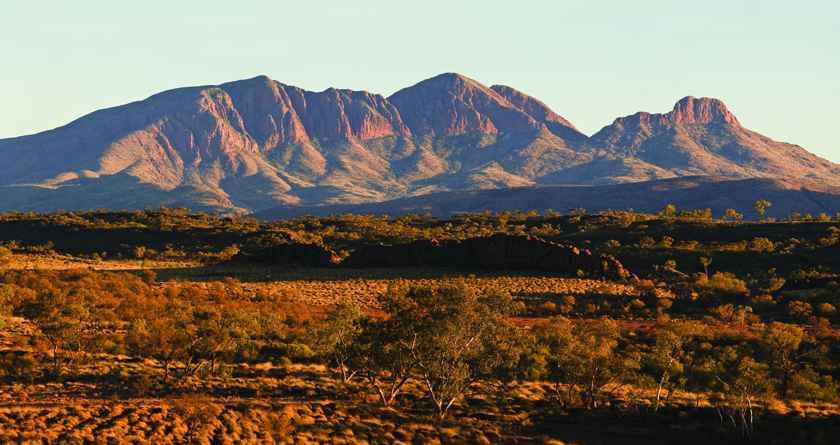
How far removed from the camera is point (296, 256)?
81312 millimetres

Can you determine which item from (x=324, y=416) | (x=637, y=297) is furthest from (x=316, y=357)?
(x=637, y=297)

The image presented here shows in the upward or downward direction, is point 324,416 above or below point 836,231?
below

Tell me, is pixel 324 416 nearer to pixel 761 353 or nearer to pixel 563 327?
pixel 563 327

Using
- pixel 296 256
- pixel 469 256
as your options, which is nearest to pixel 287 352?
pixel 469 256

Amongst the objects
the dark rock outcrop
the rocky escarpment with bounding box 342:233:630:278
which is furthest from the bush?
the dark rock outcrop

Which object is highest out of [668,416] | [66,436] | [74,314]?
[74,314]

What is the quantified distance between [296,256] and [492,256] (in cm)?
2650

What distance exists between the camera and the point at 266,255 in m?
82.6

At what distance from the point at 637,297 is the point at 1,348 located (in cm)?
5024

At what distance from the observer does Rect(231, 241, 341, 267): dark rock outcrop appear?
79.4m

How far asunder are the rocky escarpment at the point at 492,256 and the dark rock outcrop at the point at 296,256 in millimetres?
3023

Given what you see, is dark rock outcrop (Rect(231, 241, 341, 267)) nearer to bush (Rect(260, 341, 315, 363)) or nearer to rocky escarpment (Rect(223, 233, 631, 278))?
rocky escarpment (Rect(223, 233, 631, 278))

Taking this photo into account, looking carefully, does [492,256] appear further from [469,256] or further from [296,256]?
[296,256]

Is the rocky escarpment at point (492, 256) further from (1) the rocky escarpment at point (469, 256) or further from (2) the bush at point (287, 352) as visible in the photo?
(2) the bush at point (287, 352)
